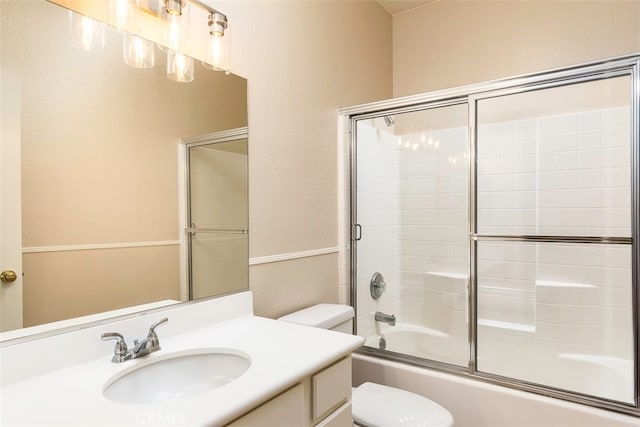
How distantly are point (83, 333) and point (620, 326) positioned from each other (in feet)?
8.28

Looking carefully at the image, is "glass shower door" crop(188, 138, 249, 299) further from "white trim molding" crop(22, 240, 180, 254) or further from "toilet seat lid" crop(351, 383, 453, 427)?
"toilet seat lid" crop(351, 383, 453, 427)

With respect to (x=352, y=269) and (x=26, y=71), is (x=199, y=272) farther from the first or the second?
(x=352, y=269)

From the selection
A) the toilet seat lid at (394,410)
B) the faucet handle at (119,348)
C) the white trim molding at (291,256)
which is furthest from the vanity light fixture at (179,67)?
the toilet seat lid at (394,410)

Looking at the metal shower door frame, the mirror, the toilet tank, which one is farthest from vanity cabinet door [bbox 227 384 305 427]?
the metal shower door frame

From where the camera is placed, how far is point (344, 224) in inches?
90.7

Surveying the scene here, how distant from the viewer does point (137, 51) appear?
4.10ft

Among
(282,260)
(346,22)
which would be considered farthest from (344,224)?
(346,22)

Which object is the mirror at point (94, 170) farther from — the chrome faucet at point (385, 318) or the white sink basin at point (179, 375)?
the chrome faucet at point (385, 318)

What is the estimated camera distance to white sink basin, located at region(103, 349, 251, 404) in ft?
3.41

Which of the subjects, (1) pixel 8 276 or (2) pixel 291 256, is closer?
(1) pixel 8 276

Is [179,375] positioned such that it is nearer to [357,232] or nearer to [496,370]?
[357,232]

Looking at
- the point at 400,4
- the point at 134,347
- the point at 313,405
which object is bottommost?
the point at 313,405

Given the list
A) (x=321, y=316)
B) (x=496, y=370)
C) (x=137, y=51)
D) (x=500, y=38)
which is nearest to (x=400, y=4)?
(x=500, y=38)

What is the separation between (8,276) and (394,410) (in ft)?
4.65
